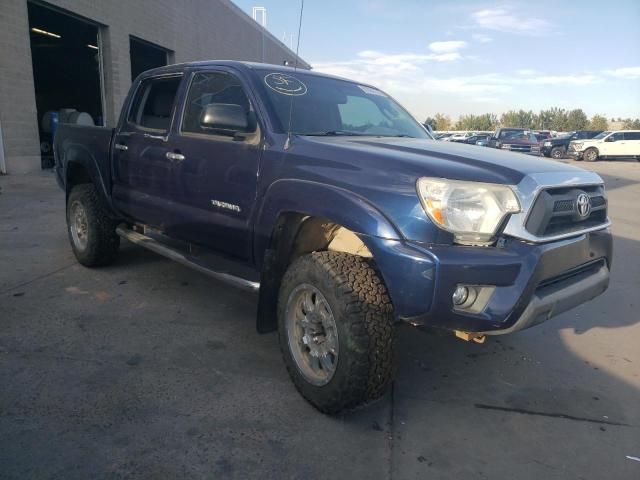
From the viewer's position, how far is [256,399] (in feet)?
9.61

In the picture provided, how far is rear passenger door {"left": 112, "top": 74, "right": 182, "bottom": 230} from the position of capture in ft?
13.3

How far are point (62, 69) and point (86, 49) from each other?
145 inches

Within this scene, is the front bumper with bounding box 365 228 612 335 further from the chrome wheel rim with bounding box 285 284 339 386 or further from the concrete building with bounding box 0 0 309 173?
the concrete building with bounding box 0 0 309 173

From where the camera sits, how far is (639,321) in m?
4.37

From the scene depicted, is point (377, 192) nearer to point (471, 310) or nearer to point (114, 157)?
point (471, 310)

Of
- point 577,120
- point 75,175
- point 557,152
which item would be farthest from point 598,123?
point 75,175

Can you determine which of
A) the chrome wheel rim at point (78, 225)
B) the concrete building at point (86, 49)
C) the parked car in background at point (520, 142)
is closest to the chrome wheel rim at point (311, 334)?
the chrome wheel rim at point (78, 225)

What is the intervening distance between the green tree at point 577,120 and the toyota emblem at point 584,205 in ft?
245

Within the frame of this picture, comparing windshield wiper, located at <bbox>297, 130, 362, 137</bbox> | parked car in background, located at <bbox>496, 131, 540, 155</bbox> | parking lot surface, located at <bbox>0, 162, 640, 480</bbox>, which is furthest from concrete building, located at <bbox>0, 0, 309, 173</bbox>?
parked car in background, located at <bbox>496, 131, 540, 155</bbox>

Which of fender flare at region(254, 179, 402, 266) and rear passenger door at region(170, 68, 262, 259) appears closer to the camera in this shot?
fender flare at region(254, 179, 402, 266)

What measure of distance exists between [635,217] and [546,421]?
8483 mm

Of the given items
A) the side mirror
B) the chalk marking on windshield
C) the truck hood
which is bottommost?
the truck hood

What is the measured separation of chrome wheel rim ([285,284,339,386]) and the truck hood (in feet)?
2.54

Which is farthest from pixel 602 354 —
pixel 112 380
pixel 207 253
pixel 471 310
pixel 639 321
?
pixel 112 380
